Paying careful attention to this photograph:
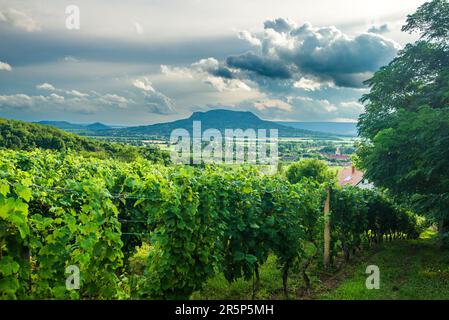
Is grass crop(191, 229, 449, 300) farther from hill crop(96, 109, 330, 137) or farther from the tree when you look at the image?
hill crop(96, 109, 330, 137)

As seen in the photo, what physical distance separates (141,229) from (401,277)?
7.96 meters

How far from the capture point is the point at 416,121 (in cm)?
1008

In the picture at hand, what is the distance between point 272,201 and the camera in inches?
307

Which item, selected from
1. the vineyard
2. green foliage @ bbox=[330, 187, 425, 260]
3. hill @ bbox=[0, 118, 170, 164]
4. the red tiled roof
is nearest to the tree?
green foliage @ bbox=[330, 187, 425, 260]

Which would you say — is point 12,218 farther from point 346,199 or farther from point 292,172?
point 292,172

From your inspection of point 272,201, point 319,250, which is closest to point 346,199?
point 319,250

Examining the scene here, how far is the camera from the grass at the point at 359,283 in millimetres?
8328

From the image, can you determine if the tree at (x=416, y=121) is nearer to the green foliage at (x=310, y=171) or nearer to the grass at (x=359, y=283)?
the grass at (x=359, y=283)

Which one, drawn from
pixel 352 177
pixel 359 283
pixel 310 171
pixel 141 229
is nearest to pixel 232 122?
pixel 352 177

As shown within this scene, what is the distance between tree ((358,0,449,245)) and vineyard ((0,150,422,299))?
11.5 feet

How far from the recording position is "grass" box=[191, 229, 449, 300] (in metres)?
8.33

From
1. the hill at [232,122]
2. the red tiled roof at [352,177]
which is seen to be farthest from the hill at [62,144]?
the red tiled roof at [352,177]

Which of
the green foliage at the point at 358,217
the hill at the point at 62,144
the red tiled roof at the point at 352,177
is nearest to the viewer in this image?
the green foliage at the point at 358,217

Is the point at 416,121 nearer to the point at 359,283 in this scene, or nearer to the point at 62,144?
the point at 359,283
